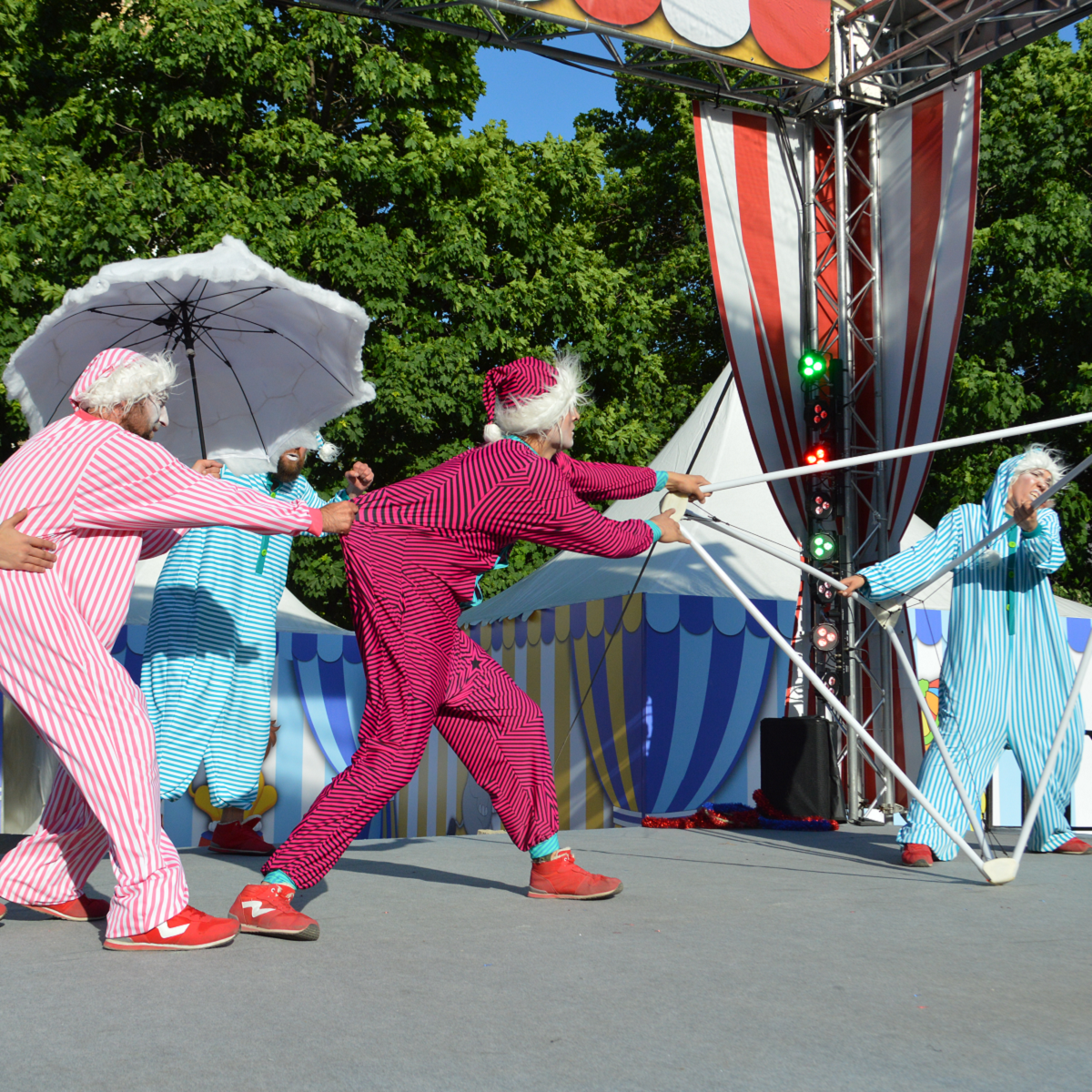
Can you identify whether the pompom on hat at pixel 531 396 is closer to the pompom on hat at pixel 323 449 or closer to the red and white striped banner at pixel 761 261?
the pompom on hat at pixel 323 449

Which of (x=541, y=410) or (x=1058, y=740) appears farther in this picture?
(x=1058, y=740)

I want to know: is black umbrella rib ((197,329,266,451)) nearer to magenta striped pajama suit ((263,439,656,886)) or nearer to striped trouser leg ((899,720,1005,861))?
magenta striped pajama suit ((263,439,656,886))

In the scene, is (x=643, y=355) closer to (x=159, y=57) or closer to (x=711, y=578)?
(x=159, y=57)

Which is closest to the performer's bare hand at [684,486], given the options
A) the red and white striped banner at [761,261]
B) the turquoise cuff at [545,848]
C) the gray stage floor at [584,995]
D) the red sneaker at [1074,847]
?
the turquoise cuff at [545,848]

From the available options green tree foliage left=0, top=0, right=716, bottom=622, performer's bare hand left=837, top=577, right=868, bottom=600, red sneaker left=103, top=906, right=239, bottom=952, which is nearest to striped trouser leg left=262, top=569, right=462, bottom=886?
red sneaker left=103, top=906, right=239, bottom=952

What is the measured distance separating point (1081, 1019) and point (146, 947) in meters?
1.87

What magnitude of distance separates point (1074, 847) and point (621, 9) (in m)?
4.82

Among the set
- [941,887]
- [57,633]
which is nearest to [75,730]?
[57,633]

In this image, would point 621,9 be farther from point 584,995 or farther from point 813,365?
point 584,995

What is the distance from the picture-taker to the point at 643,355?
47.4 feet

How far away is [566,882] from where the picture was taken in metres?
3.48

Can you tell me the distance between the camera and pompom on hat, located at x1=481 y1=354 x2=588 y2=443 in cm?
334

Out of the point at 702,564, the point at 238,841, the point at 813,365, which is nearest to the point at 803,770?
the point at 702,564

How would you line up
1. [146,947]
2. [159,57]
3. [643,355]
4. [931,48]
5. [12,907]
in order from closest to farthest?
[146,947] → [12,907] → [931,48] → [159,57] → [643,355]
